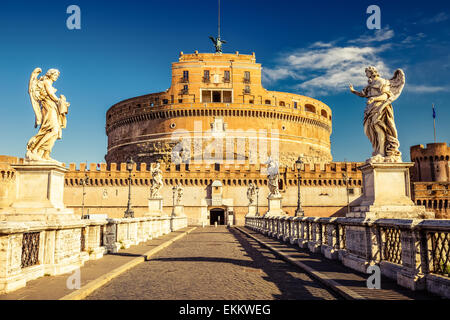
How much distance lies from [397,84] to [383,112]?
2.00 ft

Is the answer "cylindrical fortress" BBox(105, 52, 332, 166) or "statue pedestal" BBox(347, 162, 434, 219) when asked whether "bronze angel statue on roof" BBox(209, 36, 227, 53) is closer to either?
"cylindrical fortress" BBox(105, 52, 332, 166)

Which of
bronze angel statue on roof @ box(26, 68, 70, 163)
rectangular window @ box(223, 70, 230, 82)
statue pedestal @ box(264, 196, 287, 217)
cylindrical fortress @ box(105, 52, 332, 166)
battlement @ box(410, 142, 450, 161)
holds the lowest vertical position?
statue pedestal @ box(264, 196, 287, 217)

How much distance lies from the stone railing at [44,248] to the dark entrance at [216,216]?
4374 centimetres

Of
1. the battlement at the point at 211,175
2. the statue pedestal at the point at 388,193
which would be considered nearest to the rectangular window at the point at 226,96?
the battlement at the point at 211,175

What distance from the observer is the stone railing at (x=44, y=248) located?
5.11 meters

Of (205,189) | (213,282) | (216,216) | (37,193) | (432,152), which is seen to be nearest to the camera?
(213,282)

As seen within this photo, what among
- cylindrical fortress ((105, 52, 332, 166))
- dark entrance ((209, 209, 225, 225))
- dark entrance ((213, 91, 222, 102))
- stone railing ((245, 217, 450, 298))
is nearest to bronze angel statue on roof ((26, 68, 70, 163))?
stone railing ((245, 217, 450, 298))

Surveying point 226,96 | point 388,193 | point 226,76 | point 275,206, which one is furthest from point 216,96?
point 388,193

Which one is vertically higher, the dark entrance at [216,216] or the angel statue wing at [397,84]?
the angel statue wing at [397,84]

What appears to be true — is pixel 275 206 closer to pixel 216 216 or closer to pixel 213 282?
pixel 213 282

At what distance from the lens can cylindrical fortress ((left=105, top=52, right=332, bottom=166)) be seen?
5934cm

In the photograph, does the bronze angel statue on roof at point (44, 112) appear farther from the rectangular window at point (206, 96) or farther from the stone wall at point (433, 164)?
the rectangular window at point (206, 96)

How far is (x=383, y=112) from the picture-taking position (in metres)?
7.81
